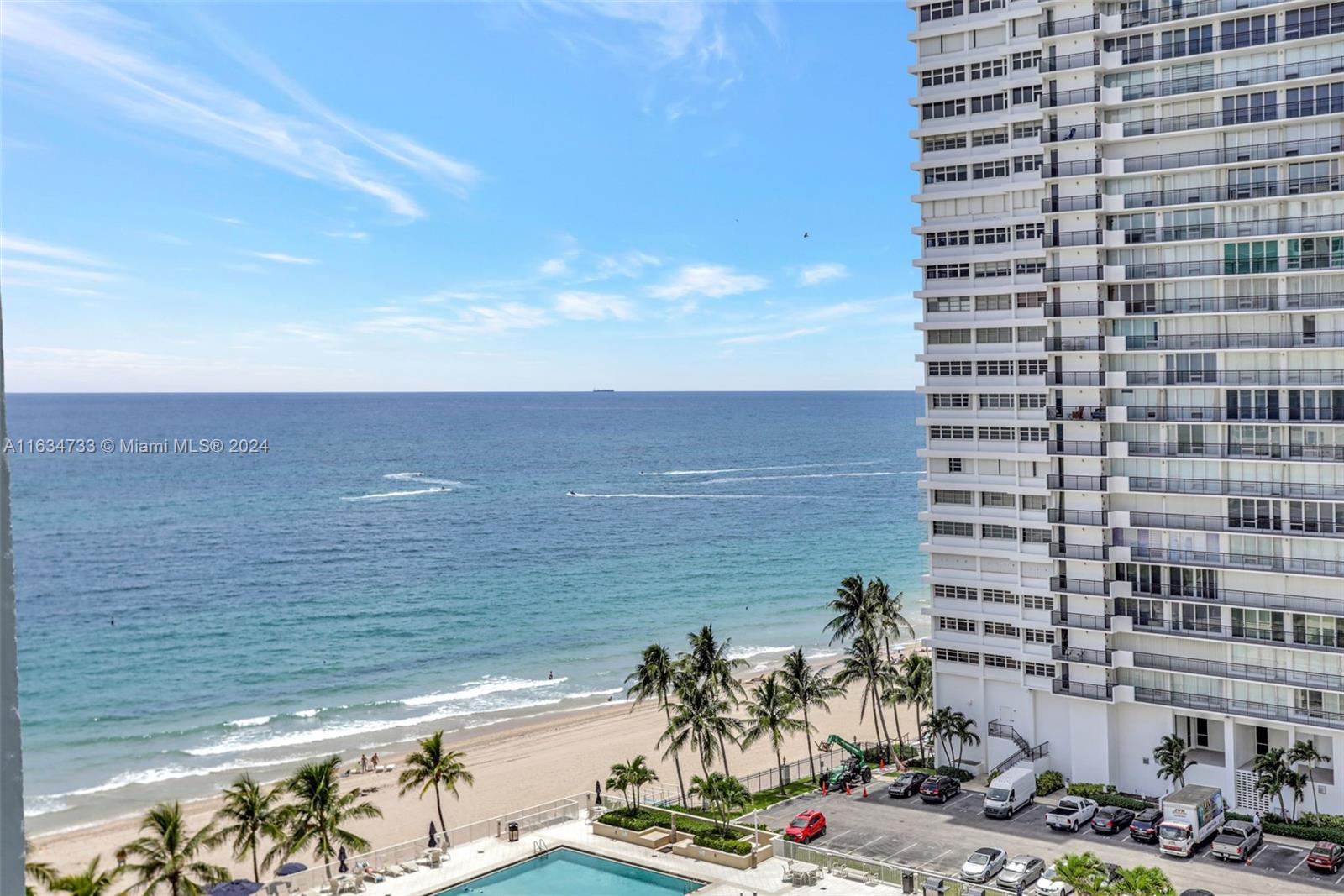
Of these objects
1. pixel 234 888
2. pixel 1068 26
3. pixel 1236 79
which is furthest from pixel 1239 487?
pixel 234 888

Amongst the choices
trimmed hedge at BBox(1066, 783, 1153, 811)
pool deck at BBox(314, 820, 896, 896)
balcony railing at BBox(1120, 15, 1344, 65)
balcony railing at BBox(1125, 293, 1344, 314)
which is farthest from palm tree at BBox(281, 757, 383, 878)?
balcony railing at BBox(1120, 15, 1344, 65)

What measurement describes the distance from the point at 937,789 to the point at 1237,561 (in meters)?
19.0

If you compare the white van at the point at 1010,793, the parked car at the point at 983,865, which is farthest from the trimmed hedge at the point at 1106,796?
the parked car at the point at 983,865

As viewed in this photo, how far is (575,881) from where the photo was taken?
4738cm

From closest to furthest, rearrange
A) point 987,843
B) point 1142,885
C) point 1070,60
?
point 1142,885 → point 987,843 → point 1070,60

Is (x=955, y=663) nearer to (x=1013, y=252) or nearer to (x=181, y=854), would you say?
(x=1013, y=252)

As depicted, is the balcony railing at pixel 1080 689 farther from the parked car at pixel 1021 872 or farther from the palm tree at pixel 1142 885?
the palm tree at pixel 1142 885

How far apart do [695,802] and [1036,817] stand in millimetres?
18074

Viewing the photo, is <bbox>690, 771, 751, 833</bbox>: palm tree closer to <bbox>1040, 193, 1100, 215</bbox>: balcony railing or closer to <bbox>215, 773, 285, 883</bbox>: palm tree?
<bbox>215, 773, 285, 883</bbox>: palm tree

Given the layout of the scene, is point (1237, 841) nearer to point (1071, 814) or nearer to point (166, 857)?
point (1071, 814)

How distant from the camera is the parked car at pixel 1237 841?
154ft

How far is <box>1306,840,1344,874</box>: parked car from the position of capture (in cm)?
4541

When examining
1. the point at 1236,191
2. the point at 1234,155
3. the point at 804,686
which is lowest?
the point at 804,686

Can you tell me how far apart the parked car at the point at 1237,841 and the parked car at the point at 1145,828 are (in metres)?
2.37
